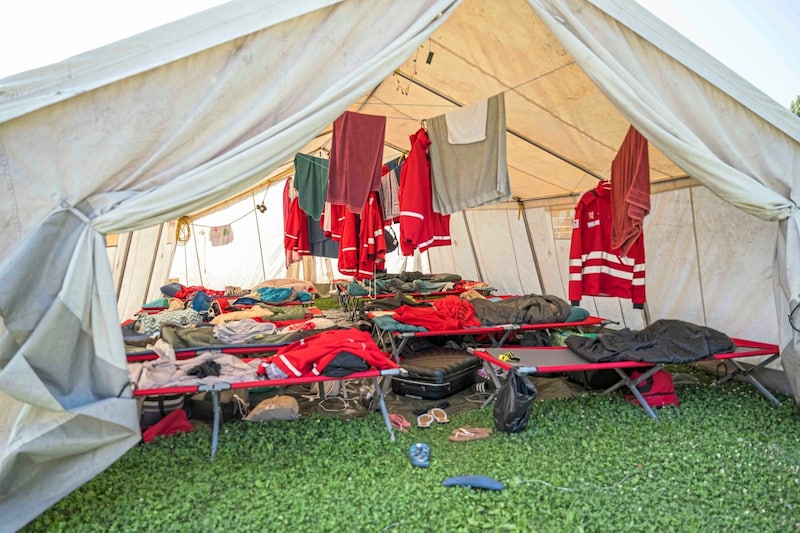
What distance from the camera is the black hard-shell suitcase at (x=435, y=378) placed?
3.97 meters

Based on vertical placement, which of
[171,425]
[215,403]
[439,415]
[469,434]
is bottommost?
[439,415]

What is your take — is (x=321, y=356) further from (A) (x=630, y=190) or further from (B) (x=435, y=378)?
(A) (x=630, y=190)

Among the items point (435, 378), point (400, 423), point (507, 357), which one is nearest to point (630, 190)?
point (507, 357)

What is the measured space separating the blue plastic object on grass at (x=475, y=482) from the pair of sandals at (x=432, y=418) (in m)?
1.02

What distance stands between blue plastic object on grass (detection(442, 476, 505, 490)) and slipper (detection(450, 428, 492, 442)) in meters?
0.69

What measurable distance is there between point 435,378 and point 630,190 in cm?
222

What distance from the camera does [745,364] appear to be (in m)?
4.07

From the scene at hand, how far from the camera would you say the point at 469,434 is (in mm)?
3088

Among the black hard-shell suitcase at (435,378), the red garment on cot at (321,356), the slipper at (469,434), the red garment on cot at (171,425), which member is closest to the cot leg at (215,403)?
the red garment on cot at (321,356)

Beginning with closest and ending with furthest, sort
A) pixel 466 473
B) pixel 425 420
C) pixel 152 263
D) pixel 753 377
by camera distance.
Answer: pixel 466 473 < pixel 425 420 < pixel 753 377 < pixel 152 263

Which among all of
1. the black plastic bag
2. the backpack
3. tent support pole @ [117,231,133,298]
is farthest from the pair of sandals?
tent support pole @ [117,231,133,298]

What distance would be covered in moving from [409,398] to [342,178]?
201cm

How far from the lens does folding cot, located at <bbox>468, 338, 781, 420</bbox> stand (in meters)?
3.35

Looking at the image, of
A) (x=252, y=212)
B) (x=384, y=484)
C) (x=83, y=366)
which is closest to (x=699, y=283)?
(x=384, y=484)
